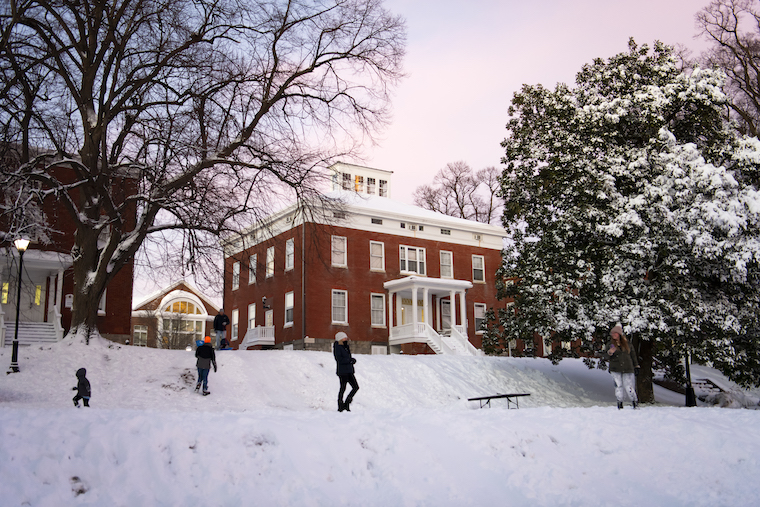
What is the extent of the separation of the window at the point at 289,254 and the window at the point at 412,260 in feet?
19.9

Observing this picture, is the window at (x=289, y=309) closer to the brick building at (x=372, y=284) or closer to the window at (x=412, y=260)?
the brick building at (x=372, y=284)

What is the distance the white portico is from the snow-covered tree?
723 centimetres

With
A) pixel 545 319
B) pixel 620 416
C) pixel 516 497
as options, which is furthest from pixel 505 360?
pixel 516 497

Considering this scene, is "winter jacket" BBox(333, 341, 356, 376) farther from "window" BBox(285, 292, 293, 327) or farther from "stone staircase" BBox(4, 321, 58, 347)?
"window" BBox(285, 292, 293, 327)

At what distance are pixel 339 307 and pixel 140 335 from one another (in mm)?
31691

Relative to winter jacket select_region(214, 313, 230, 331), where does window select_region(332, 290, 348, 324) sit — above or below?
above

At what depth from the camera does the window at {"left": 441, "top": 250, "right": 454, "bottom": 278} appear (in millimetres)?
38938

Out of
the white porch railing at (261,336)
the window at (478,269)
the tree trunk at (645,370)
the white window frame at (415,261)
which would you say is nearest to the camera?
the tree trunk at (645,370)

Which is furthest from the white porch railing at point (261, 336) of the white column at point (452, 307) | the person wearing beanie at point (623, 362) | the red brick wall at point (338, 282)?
the person wearing beanie at point (623, 362)

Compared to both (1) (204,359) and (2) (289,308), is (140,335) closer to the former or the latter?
(2) (289,308)

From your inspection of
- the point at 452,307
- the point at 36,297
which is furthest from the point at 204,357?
the point at 452,307

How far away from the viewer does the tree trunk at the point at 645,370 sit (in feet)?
77.6

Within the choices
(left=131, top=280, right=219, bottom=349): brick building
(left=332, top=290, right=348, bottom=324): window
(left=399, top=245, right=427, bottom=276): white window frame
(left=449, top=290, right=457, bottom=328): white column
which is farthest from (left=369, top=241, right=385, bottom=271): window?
(left=131, top=280, right=219, bottom=349): brick building

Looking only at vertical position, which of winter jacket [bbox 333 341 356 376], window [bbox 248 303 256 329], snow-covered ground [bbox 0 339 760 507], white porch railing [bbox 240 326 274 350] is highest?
window [bbox 248 303 256 329]
